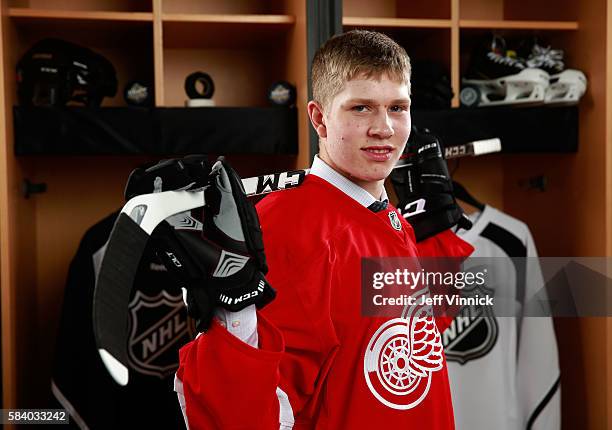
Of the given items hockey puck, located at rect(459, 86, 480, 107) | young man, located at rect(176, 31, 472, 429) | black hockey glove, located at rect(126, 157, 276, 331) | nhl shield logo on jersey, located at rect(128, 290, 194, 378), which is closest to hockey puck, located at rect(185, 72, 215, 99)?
nhl shield logo on jersey, located at rect(128, 290, 194, 378)

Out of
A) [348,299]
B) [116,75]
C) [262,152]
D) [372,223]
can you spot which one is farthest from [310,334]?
[116,75]

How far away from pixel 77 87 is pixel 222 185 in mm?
982

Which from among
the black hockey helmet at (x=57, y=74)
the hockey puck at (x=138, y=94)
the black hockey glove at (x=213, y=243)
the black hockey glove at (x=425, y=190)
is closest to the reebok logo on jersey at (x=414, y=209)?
the black hockey glove at (x=425, y=190)

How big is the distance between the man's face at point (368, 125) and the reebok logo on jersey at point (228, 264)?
0.28 meters

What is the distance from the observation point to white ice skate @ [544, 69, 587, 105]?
166 cm

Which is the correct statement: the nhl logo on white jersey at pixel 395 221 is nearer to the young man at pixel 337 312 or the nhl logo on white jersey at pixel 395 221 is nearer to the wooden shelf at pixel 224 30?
the young man at pixel 337 312

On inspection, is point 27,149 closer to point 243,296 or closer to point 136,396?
point 136,396

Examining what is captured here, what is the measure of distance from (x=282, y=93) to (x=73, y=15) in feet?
1.62

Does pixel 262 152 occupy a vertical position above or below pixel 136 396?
above

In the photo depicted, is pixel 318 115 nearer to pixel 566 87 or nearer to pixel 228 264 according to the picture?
pixel 228 264

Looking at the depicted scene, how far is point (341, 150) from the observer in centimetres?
96

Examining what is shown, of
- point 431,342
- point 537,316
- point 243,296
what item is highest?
point 243,296

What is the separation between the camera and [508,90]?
171 centimetres

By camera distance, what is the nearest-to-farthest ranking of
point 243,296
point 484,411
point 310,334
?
point 243,296 < point 310,334 < point 484,411
